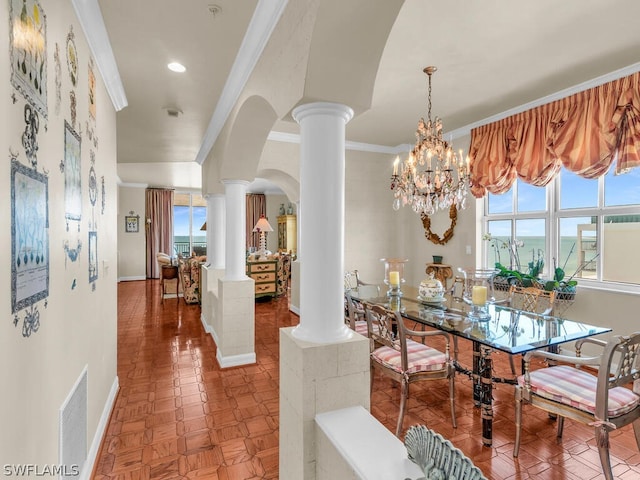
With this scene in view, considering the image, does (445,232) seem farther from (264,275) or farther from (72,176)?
(72,176)

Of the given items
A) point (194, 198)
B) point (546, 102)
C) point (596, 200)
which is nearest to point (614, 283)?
point (596, 200)

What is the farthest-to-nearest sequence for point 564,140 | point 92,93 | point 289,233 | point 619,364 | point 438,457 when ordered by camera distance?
1. point 289,233
2. point 564,140
3. point 92,93
4. point 619,364
5. point 438,457

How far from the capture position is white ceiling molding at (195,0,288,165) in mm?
1868

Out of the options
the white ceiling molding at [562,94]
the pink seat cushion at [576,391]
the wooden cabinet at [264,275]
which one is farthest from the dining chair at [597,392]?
the wooden cabinet at [264,275]

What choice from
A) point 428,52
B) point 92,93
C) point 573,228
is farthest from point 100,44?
point 573,228

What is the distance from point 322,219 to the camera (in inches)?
62.4

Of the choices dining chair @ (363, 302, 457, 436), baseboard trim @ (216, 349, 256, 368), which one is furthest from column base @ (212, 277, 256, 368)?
dining chair @ (363, 302, 457, 436)

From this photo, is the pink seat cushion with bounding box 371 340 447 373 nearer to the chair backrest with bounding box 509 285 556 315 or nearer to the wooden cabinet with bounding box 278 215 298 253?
the chair backrest with bounding box 509 285 556 315

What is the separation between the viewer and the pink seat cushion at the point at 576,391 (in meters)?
1.82

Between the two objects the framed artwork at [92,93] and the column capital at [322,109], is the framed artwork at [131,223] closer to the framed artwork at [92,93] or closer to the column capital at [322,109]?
the framed artwork at [92,93]

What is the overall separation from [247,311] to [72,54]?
Answer: 2.60 meters

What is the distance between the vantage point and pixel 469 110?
160 inches

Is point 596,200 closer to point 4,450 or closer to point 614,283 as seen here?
point 614,283

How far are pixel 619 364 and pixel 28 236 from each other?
2754 mm
